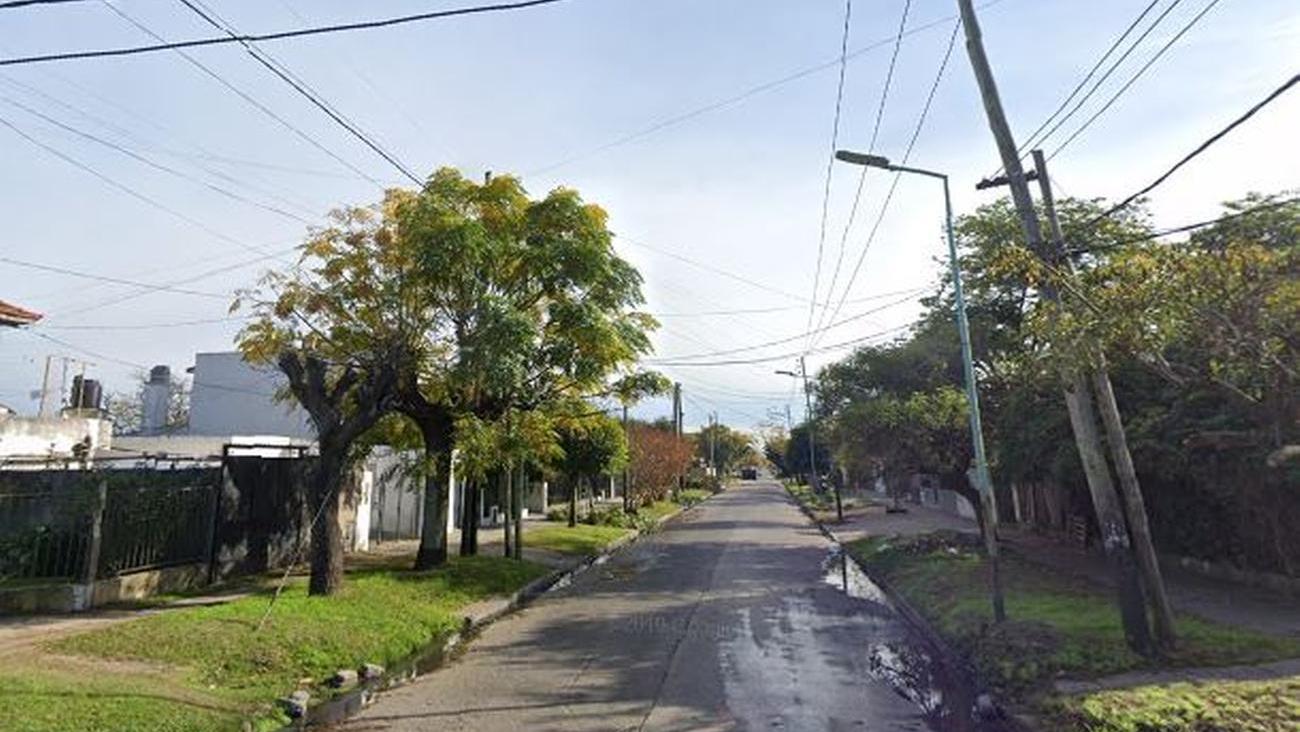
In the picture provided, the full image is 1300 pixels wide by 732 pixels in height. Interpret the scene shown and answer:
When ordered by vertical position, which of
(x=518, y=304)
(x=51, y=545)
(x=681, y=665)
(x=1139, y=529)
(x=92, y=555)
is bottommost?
(x=681, y=665)

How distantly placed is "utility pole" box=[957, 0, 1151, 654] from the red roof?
1667 centimetres

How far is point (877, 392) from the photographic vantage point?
Result: 26062 millimetres

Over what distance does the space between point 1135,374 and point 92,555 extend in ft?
55.2

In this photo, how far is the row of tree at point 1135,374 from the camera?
822 centimetres

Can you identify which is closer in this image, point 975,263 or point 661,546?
point 975,263

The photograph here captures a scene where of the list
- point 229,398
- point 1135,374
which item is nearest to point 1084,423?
point 1135,374

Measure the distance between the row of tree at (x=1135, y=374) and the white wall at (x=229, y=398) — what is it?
23.1 meters

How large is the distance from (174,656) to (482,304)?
27.0 ft

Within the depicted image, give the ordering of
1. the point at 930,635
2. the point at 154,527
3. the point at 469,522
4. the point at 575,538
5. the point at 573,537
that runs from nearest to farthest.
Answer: the point at 930,635 < the point at 154,527 < the point at 469,522 < the point at 575,538 < the point at 573,537

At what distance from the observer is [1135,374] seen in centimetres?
1683

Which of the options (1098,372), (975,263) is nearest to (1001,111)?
(1098,372)

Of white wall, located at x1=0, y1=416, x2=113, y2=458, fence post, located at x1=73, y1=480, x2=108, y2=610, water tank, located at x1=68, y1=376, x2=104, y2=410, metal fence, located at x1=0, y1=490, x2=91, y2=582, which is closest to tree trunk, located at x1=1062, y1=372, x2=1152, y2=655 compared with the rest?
fence post, located at x1=73, y1=480, x2=108, y2=610

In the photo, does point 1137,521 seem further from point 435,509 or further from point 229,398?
point 229,398

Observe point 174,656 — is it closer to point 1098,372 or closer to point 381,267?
point 381,267
